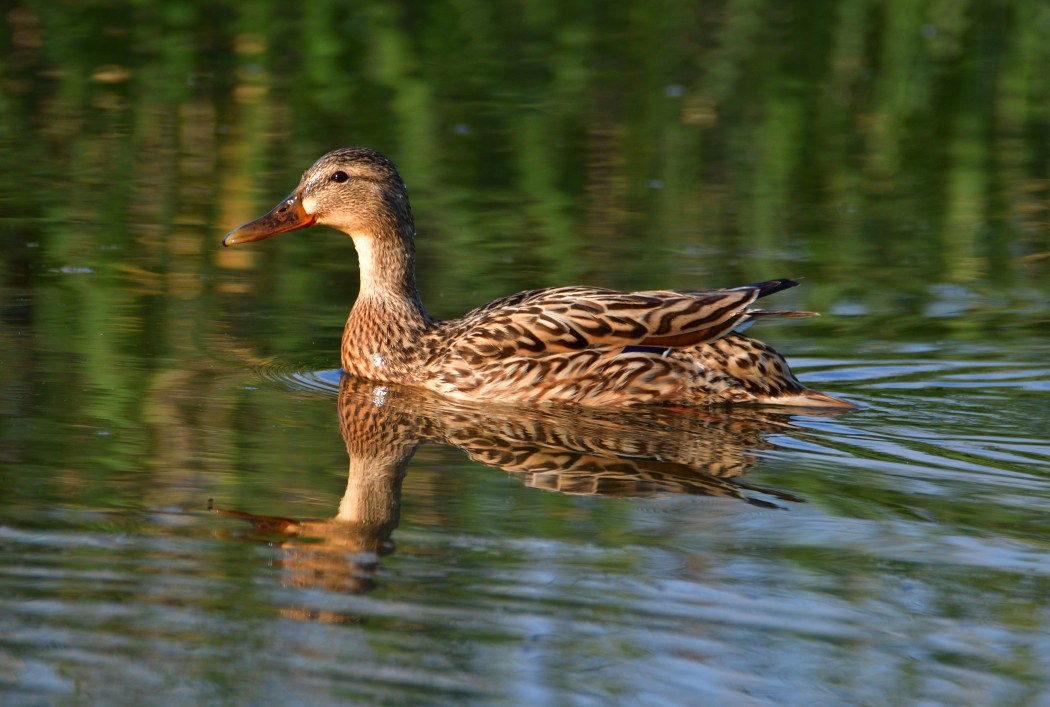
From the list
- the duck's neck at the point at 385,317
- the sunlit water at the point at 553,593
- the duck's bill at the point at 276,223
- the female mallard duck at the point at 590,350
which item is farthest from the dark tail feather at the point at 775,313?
the duck's bill at the point at 276,223

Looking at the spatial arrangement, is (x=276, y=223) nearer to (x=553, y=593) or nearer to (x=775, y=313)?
(x=775, y=313)

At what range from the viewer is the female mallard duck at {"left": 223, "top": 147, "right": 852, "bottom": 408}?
838 cm

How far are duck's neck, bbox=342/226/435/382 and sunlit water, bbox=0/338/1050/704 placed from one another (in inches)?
71.5

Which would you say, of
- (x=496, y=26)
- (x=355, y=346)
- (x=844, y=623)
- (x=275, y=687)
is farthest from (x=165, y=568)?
(x=496, y=26)

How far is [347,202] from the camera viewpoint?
9.48 meters

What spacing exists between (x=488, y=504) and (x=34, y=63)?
40.4 ft

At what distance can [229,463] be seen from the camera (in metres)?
6.80

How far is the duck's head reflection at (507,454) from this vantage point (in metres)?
5.76

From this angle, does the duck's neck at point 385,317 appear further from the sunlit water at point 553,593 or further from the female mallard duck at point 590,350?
the sunlit water at point 553,593

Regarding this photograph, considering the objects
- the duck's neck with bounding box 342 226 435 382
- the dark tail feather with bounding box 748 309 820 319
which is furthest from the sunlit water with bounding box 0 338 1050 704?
the duck's neck with bounding box 342 226 435 382

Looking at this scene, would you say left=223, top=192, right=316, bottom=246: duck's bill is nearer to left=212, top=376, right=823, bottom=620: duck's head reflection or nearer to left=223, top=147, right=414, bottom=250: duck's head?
left=223, top=147, right=414, bottom=250: duck's head

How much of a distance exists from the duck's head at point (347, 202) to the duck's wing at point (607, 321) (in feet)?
3.74

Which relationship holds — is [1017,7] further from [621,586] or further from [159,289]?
[621,586]

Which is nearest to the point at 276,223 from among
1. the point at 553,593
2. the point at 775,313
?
the point at 775,313
